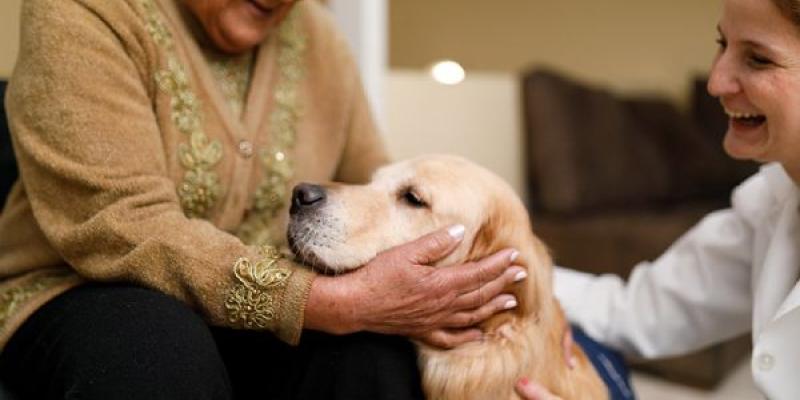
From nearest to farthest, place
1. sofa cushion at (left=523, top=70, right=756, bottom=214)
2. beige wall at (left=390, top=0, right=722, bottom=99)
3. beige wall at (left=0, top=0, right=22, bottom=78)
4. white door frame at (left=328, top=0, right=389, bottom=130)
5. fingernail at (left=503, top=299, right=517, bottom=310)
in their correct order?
fingernail at (left=503, top=299, right=517, bottom=310) → beige wall at (left=0, top=0, right=22, bottom=78) → white door frame at (left=328, top=0, right=389, bottom=130) → sofa cushion at (left=523, top=70, right=756, bottom=214) → beige wall at (left=390, top=0, right=722, bottom=99)

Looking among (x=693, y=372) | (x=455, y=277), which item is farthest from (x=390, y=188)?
(x=693, y=372)

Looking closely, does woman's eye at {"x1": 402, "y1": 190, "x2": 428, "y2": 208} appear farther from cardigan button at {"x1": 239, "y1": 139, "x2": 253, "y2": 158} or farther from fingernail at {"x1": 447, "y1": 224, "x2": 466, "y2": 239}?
cardigan button at {"x1": 239, "y1": 139, "x2": 253, "y2": 158}

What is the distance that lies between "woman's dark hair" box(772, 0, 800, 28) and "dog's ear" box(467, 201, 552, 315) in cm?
47

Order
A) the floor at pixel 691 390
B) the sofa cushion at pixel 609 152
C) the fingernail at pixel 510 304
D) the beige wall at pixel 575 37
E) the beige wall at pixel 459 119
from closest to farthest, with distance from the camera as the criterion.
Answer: the fingernail at pixel 510 304, the floor at pixel 691 390, the beige wall at pixel 459 119, the sofa cushion at pixel 609 152, the beige wall at pixel 575 37

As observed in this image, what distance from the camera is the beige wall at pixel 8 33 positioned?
1.34 metres

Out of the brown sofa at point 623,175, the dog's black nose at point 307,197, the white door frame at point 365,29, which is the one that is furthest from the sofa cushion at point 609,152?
the dog's black nose at point 307,197

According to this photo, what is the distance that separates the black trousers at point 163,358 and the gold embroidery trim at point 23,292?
4 cm

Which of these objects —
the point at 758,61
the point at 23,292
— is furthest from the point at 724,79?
the point at 23,292

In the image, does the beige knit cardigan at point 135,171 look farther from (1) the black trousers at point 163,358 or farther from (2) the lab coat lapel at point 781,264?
(2) the lab coat lapel at point 781,264

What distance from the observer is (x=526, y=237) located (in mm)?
1136

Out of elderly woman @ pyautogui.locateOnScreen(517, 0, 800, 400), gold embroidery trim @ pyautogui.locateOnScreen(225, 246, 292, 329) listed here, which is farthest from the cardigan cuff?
elderly woman @ pyautogui.locateOnScreen(517, 0, 800, 400)

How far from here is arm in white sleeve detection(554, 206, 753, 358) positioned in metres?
1.39

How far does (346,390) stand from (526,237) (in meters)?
0.38

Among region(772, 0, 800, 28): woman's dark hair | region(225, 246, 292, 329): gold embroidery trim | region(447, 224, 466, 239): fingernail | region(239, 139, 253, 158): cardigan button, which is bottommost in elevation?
region(225, 246, 292, 329): gold embroidery trim
